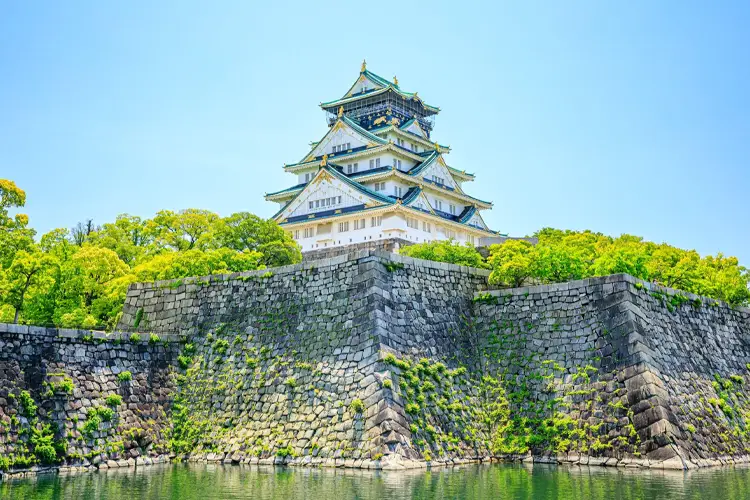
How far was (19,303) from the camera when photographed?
23.6 metres

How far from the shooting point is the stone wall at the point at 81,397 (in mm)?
16641

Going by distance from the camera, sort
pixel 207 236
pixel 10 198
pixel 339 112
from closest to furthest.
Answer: pixel 10 198, pixel 207 236, pixel 339 112

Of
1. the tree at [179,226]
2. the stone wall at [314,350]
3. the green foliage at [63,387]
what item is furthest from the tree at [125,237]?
Answer: the green foliage at [63,387]

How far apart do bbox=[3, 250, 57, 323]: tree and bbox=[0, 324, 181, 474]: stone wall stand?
5.12 m

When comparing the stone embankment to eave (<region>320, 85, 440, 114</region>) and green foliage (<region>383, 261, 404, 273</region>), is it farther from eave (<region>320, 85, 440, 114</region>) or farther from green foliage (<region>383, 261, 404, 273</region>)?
eave (<region>320, 85, 440, 114</region>)

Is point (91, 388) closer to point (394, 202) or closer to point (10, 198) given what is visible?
point (10, 198)

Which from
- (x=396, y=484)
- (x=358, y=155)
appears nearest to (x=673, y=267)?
(x=396, y=484)

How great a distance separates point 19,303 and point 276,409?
9.66 m

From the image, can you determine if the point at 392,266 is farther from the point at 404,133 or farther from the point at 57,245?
the point at 404,133

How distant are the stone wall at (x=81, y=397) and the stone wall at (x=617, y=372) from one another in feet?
26.7

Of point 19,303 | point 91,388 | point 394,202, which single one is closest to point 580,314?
point 91,388

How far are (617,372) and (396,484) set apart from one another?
625 cm

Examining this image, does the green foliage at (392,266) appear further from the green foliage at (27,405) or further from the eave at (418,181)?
the eave at (418,181)

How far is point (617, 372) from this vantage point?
58.5ft
